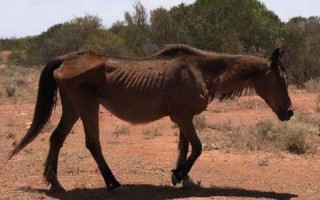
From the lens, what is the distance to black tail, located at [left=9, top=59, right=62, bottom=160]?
8289 millimetres

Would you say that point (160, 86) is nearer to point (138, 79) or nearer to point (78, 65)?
point (138, 79)

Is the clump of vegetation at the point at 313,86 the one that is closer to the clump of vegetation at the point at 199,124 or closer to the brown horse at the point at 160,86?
the clump of vegetation at the point at 199,124

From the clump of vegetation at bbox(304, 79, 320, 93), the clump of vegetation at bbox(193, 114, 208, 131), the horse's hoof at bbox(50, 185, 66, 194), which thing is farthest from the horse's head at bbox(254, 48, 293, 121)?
the clump of vegetation at bbox(304, 79, 320, 93)

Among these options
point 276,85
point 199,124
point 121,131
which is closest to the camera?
point 276,85

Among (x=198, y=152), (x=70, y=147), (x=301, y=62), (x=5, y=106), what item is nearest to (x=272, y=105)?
(x=198, y=152)

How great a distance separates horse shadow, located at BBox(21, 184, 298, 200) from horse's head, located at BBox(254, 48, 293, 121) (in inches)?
46.1

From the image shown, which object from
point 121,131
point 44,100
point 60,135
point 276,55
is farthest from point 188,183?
point 121,131

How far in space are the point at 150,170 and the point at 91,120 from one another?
1971mm

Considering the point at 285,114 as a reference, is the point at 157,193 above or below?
below

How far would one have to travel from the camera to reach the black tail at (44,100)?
829cm

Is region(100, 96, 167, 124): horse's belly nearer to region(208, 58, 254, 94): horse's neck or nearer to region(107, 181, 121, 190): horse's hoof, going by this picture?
region(208, 58, 254, 94): horse's neck

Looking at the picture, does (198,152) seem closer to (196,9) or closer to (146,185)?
(146,185)

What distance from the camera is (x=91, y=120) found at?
7.90m

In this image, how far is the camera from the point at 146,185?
8352 millimetres
